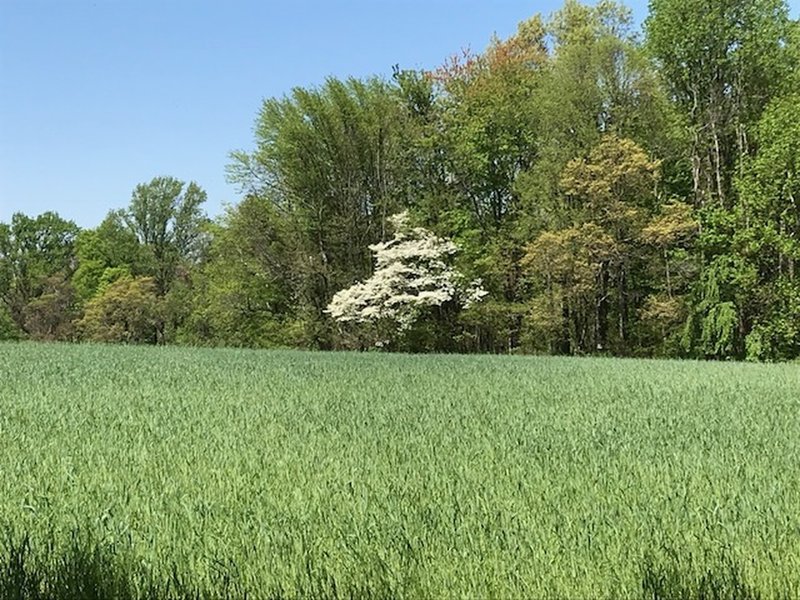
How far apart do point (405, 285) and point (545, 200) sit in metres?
7.03

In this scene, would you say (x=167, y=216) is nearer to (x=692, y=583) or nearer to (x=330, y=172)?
(x=330, y=172)

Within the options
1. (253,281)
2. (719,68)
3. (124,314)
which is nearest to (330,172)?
(253,281)

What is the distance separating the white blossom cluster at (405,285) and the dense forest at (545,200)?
0.33ft

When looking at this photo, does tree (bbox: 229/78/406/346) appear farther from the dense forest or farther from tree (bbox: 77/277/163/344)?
tree (bbox: 77/277/163/344)

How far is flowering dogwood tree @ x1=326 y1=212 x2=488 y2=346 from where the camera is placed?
1116 inches

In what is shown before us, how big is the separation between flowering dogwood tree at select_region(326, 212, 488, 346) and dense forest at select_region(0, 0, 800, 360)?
0.10 meters

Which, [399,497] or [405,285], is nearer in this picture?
[399,497]

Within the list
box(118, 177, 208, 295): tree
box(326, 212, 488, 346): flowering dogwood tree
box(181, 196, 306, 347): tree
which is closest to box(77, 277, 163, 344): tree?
box(118, 177, 208, 295): tree

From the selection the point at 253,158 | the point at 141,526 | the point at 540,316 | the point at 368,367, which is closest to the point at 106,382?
the point at 368,367

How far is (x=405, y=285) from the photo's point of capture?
28375mm

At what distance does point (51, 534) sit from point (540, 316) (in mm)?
25434

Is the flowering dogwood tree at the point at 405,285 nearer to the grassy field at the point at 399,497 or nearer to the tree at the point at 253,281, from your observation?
the tree at the point at 253,281

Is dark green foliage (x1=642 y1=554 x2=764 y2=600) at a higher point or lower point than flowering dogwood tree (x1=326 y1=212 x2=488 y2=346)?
lower

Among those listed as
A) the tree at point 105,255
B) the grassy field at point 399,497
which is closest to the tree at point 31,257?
the tree at point 105,255
